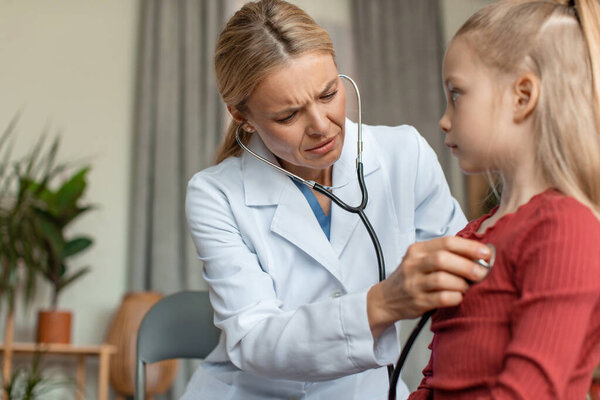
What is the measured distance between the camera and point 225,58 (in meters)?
1.38

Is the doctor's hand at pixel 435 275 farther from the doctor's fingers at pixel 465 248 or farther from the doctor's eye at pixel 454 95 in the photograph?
the doctor's eye at pixel 454 95

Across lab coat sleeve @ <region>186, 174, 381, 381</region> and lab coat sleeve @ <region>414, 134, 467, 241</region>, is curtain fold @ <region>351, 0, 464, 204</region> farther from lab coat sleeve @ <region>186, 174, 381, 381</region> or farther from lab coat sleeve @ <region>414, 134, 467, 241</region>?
lab coat sleeve @ <region>186, 174, 381, 381</region>

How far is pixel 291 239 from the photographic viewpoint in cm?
137

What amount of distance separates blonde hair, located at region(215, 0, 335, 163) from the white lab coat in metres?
0.20

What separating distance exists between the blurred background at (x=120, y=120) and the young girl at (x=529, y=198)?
10.00 feet

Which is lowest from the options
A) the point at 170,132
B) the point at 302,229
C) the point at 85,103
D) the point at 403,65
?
the point at 302,229

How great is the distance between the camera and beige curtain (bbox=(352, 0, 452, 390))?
4.30 metres

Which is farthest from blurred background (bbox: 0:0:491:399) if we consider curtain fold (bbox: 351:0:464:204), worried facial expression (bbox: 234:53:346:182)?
worried facial expression (bbox: 234:53:346:182)

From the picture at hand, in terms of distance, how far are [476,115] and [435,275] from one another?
0.21m

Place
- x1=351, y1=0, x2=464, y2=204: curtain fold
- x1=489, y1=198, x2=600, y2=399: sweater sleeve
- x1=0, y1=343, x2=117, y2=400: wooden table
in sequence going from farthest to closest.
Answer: x1=351, y1=0, x2=464, y2=204: curtain fold < x1=0, y1=343, x2=117, y2=400: wooden table < x1=489, y1=198, x2=600, y2=399: sweater sleeve

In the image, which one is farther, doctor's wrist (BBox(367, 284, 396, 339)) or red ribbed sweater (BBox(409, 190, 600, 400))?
doctor's wrist (BBox(367, 284, 396, 339))

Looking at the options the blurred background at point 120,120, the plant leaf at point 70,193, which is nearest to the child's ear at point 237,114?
the plant leaf at point 70,193

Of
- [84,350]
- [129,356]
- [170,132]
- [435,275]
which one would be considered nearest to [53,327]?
[84,350]

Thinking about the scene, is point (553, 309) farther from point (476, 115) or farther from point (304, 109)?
point (304, 109)
